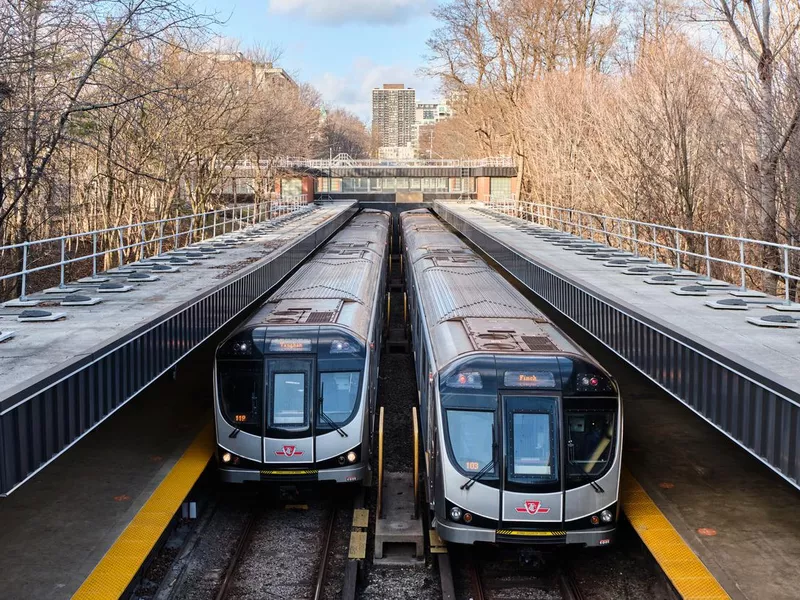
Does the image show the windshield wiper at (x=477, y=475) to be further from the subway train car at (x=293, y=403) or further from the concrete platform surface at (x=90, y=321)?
the concrete platform surface at (x=90, y=321)

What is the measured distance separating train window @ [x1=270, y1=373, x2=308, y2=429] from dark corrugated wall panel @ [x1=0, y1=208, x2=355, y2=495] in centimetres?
137

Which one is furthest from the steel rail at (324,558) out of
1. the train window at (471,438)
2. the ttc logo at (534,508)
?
the ttc logo at (534,508)

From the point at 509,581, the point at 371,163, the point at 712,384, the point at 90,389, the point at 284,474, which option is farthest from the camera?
the point at 371,163

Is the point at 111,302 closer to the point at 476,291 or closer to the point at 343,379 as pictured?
the point at 343,379

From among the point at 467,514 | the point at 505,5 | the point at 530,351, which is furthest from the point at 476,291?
the point at 505,5

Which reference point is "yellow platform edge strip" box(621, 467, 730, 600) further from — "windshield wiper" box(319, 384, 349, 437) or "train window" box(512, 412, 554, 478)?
"windshield wiper" box(319, 384, 349, 437)

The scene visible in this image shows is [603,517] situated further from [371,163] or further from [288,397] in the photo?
[371,163]

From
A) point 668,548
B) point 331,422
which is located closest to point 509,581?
point 668,548

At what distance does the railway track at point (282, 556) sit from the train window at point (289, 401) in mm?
1561

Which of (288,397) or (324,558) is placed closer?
(324,558)

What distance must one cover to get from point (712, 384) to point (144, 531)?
6.77m

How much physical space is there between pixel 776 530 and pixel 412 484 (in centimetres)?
493

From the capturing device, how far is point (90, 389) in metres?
8.72

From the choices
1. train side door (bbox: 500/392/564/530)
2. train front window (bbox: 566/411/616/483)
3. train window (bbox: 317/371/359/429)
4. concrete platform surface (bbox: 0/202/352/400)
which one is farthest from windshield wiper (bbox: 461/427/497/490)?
concrete platform surface (bbox: 0/202/352/400)
